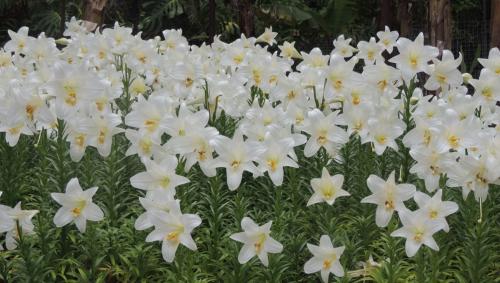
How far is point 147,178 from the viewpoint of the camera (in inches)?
99.5

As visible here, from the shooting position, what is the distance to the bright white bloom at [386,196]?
250 centimetres

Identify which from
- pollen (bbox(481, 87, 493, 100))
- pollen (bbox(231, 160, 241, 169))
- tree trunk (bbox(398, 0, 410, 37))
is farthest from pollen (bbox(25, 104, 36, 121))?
tree trunk (bbox(398, 0, 410, 37))

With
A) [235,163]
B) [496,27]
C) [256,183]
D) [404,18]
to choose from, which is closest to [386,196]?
[235,163]

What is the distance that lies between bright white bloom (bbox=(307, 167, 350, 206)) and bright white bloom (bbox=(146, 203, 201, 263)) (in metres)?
0.51

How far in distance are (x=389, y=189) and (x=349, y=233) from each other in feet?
1.78

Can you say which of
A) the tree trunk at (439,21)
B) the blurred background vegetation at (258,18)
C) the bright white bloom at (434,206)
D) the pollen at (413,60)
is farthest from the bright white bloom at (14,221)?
the blurred background vegetation at (258,18)

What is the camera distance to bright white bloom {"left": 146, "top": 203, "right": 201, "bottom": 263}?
2354 mm

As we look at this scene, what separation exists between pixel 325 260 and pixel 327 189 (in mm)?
297

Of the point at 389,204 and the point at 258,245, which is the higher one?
the point at 389,204

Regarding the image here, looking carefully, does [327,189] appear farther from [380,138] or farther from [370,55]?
[370,55]

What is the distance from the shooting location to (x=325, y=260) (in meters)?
2.50

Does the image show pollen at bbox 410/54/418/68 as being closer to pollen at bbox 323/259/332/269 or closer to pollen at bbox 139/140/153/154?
pollen at bbox 323/259/332/269

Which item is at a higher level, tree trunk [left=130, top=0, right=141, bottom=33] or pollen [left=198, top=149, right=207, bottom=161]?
pollen [left=198, top=149, right=207, bottom=161]

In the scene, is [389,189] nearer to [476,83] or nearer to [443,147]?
[443,147]
